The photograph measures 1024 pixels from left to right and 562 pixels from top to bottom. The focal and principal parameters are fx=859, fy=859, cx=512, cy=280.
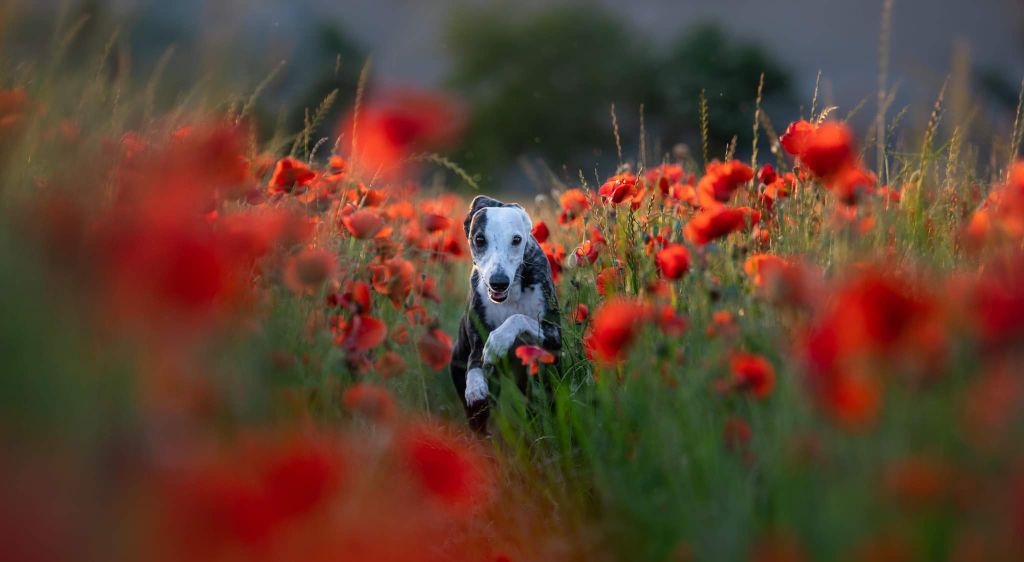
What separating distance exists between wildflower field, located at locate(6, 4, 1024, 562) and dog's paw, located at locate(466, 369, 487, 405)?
0.09 m

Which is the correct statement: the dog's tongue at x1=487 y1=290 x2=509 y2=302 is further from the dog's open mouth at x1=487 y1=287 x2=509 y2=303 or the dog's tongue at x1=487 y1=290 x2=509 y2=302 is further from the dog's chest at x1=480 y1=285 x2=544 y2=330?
the dog's chest at x1=480 y1=285 x2=544 y2=330

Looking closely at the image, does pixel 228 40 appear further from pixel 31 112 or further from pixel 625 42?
pixel 625 42

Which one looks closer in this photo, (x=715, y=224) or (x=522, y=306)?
(x=715, y=224)

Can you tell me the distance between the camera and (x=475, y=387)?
298 cm

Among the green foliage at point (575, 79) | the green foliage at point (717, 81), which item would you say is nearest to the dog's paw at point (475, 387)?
the green foliage at point (717, 81)

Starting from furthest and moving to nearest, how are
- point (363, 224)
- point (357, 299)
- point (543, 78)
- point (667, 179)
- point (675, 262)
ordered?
point (543, 78)
point (667, 179)
point (363, 224)
point (357, 299)
point (675, 262)

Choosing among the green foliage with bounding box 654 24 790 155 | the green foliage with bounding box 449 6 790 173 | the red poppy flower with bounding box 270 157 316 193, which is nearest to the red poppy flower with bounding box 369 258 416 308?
the red poppy flower with bounding box 270 157 316 193

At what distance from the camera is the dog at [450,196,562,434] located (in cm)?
290

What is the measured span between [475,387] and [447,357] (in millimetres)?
149

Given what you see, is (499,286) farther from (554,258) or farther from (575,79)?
(575,79)

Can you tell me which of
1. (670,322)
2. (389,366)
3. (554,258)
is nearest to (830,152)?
(670,322)

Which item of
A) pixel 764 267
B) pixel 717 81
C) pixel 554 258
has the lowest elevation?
pixel 717 81

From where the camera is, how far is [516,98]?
28812 mm

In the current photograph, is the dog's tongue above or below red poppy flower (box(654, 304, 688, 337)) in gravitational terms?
below
